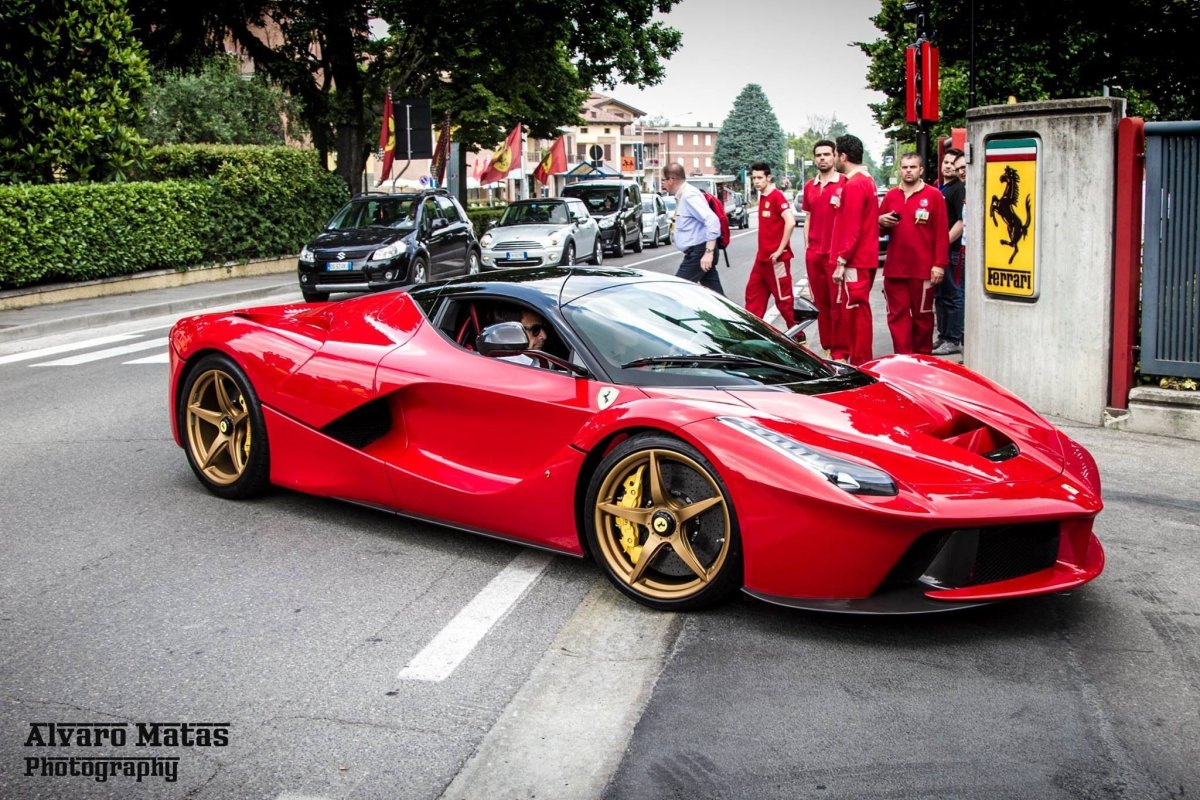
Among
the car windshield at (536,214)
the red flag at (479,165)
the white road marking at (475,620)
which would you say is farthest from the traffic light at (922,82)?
the red flag at (479,165)

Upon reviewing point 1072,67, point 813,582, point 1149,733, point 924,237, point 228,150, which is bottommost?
point 1149,733

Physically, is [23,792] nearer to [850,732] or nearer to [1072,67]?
[850,732]

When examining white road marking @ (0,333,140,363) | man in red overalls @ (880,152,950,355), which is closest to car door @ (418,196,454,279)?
white road marking @ (0,333,140,363)

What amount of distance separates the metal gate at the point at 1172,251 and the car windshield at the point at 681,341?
11.8 ft

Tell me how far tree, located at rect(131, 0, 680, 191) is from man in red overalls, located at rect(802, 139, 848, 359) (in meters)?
18.3

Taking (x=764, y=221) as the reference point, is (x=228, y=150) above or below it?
above

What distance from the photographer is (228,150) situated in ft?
79.5

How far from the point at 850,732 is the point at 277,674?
1798mm

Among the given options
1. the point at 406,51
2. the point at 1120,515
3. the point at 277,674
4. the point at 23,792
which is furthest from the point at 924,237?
the point at 406,51

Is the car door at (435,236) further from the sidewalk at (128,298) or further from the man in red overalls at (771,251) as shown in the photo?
the man in red overalls at (771,251)

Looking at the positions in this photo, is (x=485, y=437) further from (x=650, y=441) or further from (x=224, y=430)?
(x=224, y=430)

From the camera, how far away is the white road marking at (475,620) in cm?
406

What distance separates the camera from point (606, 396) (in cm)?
475

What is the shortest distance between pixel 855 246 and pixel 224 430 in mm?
5396
